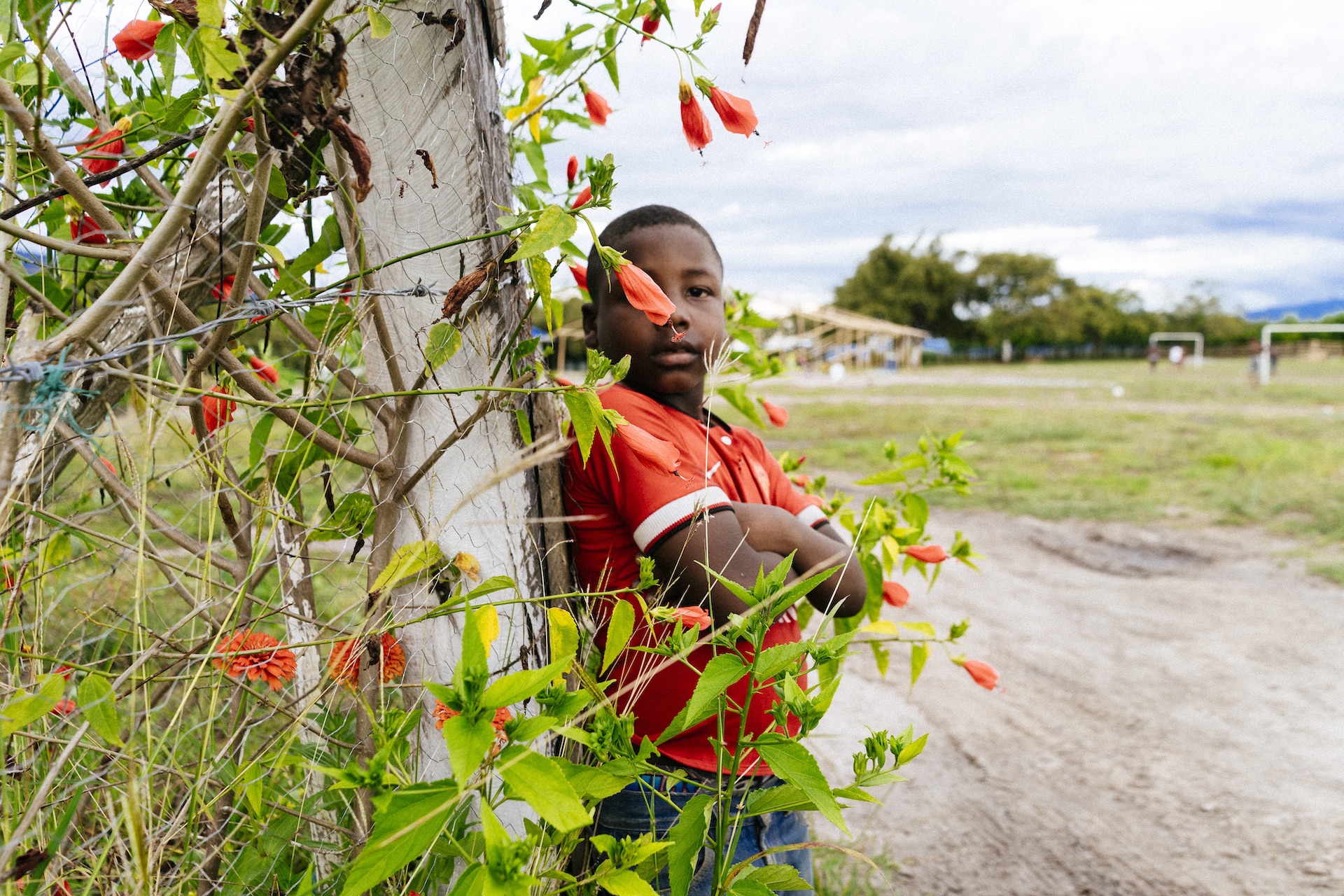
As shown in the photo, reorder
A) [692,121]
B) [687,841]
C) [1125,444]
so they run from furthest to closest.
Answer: [1125,444] < [692,121] < [687,841]

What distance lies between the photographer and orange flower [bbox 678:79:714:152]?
43.5 inches

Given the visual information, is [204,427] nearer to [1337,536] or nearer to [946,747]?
[946,747]

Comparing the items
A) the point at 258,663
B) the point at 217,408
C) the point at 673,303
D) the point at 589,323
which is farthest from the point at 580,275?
the point at 258,663

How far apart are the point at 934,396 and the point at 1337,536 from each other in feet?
40.0

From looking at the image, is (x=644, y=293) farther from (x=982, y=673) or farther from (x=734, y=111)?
(x=982, y=673)

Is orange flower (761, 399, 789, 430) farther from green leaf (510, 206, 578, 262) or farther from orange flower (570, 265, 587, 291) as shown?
green leaf (510, 206, 578, 262)

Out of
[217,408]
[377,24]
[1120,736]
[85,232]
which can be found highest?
[377,24]

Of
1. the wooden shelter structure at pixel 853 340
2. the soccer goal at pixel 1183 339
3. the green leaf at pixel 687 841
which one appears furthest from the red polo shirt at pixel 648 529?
the soccer goal at pixel 1183 339

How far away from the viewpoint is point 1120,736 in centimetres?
288

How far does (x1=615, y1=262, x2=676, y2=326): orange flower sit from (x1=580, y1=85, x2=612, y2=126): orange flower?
2.70 ft

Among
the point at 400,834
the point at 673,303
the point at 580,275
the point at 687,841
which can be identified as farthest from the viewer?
the point at 580,275

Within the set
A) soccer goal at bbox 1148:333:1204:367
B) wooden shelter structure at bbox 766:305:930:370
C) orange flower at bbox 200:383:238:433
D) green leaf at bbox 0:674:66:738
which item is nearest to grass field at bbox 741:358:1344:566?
orange flower at bbox 200:383:238:433

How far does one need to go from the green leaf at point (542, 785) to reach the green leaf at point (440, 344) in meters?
0.45

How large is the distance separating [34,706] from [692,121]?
0.93 metres
